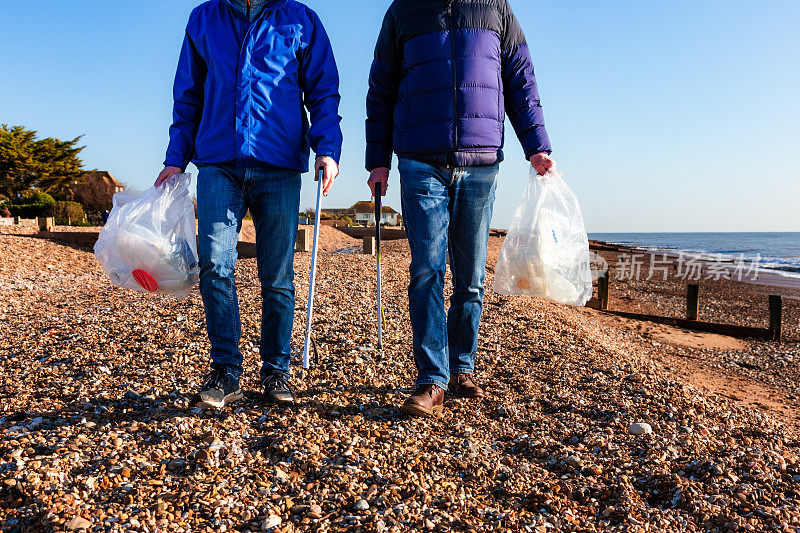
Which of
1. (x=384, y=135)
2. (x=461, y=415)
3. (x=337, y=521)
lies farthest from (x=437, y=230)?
(x=337, y=521)

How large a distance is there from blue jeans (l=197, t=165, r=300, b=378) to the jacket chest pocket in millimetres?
533

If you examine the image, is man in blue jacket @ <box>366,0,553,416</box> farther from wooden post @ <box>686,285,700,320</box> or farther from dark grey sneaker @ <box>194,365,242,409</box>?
wooden post @ <box>686,285,700,320</box>

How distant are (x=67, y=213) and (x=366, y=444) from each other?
2682 cm

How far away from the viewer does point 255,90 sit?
2.83 metres

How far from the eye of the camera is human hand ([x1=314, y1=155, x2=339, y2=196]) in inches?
116

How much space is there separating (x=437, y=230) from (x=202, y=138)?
131 centimetres

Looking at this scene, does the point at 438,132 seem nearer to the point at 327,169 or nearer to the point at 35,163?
the point at 327,169

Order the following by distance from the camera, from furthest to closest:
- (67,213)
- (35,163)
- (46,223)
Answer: (35,163)
(67,213)
(46,223)

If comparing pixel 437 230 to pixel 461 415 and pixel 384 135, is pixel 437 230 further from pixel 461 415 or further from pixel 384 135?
pixel 461 415

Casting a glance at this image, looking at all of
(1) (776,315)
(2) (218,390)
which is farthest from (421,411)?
(1) (776,315)

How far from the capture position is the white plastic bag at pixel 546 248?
3535mm

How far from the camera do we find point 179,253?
3.09 m
